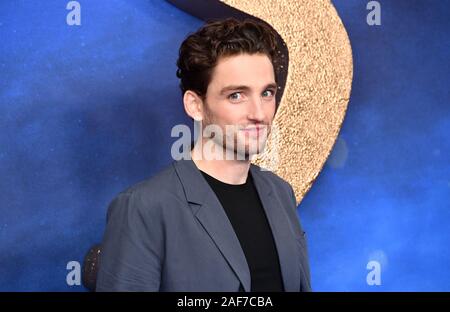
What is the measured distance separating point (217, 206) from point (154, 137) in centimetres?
86

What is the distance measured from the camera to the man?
Result: 1260 millimetres

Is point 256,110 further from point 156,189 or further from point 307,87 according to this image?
point 307,87

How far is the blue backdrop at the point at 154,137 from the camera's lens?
2049 millimetres

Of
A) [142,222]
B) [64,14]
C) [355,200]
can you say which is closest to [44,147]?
[64,14]

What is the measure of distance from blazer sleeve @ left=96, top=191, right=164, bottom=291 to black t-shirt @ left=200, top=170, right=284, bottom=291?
0.18 meters

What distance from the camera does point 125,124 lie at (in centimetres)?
213

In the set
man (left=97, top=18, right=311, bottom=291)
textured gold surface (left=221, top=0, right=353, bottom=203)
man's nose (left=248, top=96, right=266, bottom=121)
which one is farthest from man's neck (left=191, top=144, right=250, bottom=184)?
textured gold surface (left=221, top=0, right=353, bottom=203)

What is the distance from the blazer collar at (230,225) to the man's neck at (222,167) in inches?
0.9

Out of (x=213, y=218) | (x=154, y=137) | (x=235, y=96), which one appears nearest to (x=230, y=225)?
(x=213, y=218)

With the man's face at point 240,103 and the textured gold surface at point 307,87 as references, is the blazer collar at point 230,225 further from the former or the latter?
the textured gold surface at point 307,87

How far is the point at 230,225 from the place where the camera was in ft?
4.38
